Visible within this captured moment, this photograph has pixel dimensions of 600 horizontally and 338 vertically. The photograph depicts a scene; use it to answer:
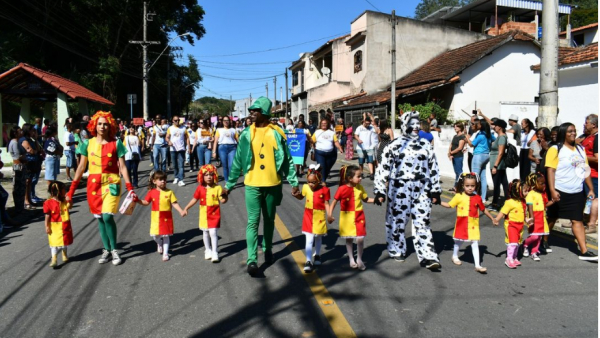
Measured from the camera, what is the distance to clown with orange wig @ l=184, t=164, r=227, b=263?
5.76 m

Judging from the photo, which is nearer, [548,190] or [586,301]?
[586,301]

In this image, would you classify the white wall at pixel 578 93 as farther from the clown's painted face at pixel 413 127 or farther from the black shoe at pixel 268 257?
the black shoe at pixel 268 257

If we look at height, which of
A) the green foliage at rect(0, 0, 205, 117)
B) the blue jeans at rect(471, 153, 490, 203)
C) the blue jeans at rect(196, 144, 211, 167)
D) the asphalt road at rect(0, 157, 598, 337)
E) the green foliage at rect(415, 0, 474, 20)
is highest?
the green foliage at rect(415, 0, 474, 20)

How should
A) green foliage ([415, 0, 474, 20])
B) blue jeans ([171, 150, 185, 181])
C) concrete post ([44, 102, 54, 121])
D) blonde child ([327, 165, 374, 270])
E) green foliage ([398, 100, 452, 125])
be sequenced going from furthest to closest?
green foliage ([415, 0, 474, 20]) → concrete post ([44, 102, 54, 121]) → green foliage ([398, 100, 452, 125]) → blue jeans ([171, 150, 185, 181]) → blonde child ([327, 165, 374, 270])

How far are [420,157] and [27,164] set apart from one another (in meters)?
7.62

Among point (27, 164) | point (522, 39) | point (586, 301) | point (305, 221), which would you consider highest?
point (522, 39)

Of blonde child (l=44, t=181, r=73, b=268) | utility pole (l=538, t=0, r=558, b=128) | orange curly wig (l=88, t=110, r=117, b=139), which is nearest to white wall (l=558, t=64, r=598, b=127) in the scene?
utility pole (l=538, t=0, r=558, b=128)

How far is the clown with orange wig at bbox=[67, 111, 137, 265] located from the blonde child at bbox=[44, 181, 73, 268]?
13 cm

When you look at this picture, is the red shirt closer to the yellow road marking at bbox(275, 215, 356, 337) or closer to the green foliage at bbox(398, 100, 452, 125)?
the yellow road marking at bbox(275, 215, 356, 337)

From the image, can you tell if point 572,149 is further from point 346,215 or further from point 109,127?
point 109,127

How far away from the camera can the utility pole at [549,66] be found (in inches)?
312

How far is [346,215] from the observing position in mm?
5406

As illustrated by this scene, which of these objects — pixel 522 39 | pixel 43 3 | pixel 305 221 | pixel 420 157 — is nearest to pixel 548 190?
pixel 420 157

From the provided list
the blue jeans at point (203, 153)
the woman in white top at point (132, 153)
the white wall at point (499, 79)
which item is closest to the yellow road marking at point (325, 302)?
the woman in white top at point (132, 153)
